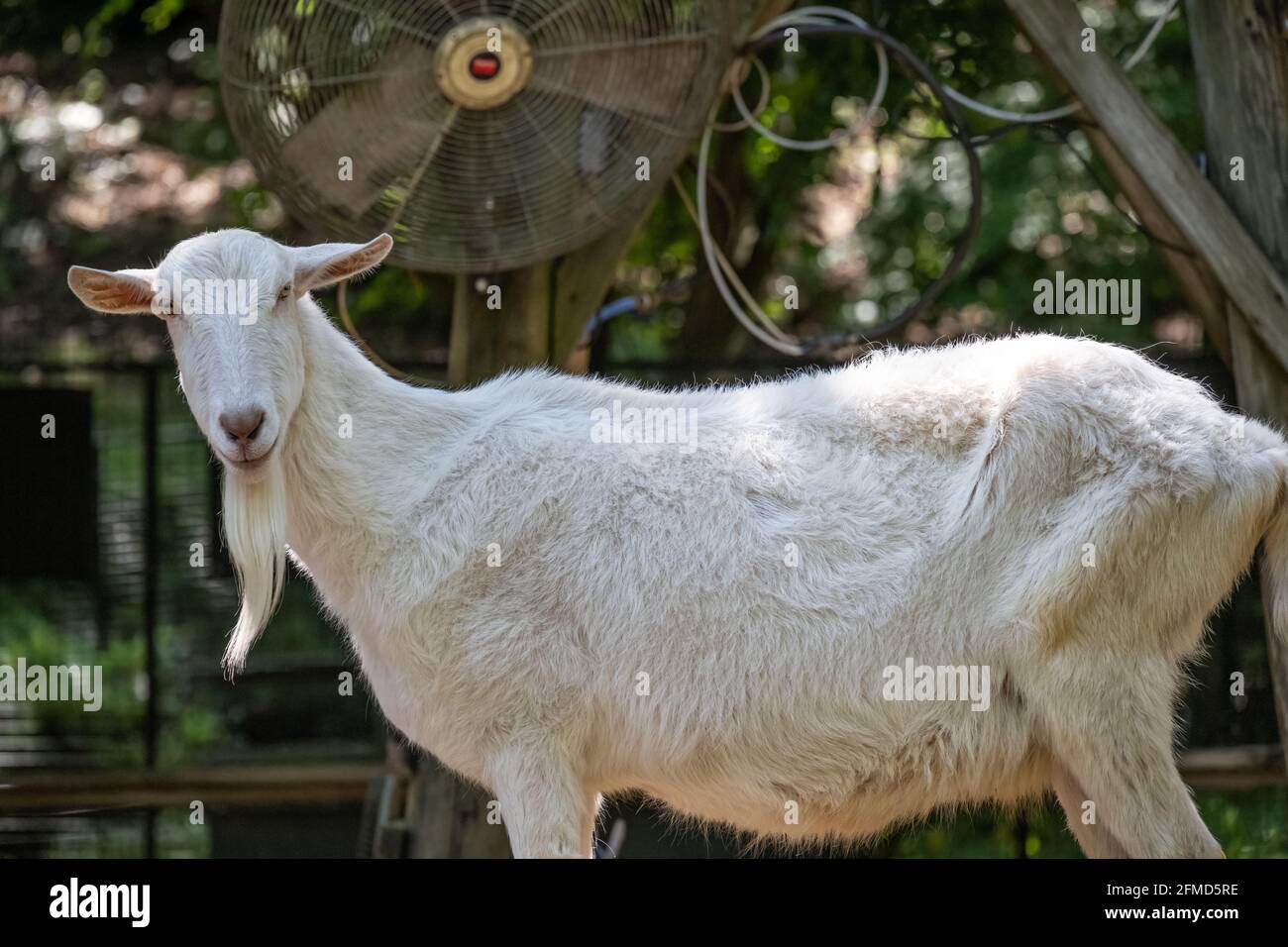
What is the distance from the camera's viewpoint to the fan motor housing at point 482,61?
5488 mm

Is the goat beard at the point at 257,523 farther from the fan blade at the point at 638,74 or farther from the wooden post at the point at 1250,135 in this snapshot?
the wooden post at the point at 1250,135

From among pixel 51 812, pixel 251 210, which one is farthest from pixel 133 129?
pixel 51 812

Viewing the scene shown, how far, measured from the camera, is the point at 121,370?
24.2 feet

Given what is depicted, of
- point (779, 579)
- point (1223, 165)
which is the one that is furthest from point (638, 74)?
point (779, 579)

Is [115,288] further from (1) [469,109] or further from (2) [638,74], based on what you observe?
(2) [638,74]

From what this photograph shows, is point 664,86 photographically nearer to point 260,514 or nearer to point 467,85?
point 467,85

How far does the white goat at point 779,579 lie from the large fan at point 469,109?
1424 millimetres

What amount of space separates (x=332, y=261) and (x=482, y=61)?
63.8 inches

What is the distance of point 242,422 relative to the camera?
391 centimetres

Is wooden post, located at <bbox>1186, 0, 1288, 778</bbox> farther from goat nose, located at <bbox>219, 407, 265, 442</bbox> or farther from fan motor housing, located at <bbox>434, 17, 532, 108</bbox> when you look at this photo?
goat nose, located at <bbox>219, 407, 265, 442</bbox>

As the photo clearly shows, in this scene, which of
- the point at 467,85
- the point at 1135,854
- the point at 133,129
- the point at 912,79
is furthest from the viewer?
the point at 133,129

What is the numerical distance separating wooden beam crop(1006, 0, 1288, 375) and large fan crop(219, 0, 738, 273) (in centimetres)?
124
